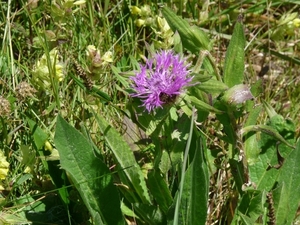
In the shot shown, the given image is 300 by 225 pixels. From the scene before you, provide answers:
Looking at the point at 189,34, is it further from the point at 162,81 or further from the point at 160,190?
the point at 160,190

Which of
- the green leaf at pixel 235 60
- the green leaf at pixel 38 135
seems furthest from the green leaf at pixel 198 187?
the green leaf at pixel 38 135

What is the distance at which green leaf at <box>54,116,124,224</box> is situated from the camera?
1.37 meters

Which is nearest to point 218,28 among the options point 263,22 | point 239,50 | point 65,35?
point 263,22

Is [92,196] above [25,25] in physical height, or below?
below

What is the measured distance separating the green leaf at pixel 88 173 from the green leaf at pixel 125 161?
0.19ft

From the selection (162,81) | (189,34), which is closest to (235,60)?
(189,34)

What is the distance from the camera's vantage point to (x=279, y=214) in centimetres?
145

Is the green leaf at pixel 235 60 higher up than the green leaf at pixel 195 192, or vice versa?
the green leaf at pixel 235 60

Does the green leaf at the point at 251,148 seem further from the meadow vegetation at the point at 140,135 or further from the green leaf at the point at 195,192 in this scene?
the green leaf at the point at 195,192

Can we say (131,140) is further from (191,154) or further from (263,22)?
(263,22)

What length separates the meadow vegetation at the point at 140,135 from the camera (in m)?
1.31

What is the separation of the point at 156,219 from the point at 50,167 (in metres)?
0.32

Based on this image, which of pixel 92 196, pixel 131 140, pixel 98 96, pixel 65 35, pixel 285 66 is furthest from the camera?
pixel 285 66

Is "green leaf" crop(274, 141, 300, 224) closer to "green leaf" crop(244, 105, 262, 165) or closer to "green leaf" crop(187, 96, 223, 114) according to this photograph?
"green leaf" crop(244, 105, 262, 165)
